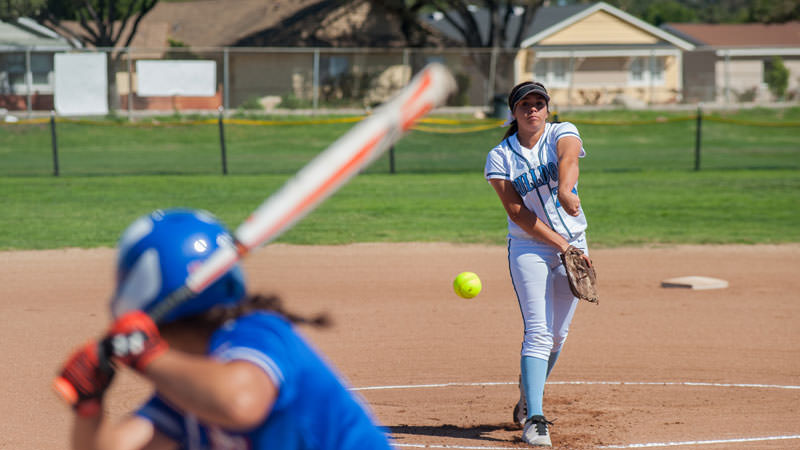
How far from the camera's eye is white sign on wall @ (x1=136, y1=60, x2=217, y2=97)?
2948 cm

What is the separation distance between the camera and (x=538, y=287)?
18.6ft

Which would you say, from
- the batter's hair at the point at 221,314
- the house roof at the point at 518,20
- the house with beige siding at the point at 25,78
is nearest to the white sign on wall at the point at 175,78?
the house with beige siding at the point at 25,78

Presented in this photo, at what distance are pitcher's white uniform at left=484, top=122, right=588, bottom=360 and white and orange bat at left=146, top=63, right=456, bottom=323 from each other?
Answer: 144 inches

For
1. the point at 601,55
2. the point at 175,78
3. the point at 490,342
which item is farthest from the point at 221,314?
the point at 601,55

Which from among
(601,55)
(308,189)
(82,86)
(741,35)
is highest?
(741,35)

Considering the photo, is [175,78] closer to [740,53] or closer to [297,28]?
[297,28]

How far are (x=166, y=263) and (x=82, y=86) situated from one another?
2886 cm

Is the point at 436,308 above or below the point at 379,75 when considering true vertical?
below

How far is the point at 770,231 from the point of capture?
14.2 metres

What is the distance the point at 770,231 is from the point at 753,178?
6526 millimetres

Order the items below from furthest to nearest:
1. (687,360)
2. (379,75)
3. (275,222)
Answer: (379,75), (687,360), (275,222)

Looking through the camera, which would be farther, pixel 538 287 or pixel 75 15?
pixel 75 15

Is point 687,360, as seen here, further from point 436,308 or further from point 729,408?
point 436,308

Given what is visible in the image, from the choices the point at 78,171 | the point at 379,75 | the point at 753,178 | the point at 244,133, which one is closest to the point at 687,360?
the point at 753,178
